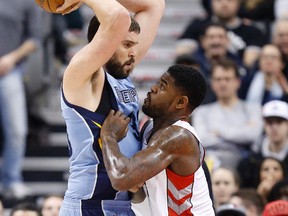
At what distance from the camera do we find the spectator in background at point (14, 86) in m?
9.98

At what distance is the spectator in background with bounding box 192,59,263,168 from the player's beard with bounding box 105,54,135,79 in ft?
12.8

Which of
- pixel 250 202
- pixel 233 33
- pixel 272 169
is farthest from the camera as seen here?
pixel 233 33

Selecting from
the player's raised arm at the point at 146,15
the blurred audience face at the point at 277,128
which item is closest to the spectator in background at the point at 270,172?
the blurred audience face at the point at 277,128

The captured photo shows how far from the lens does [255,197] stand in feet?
26.7

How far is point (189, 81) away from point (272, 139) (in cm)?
392

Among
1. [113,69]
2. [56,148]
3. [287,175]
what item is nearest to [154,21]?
[113,69]

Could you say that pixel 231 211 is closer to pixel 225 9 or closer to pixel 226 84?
pixel 226 84

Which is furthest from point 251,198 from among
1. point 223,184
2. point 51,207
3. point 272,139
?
point 51,207

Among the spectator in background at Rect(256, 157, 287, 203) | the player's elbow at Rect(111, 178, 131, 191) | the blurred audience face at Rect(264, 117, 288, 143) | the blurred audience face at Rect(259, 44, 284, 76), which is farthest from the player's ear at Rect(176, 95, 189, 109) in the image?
the blurred audience face at Rect(259, 44, 284, 76)

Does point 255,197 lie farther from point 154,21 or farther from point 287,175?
point 154,21

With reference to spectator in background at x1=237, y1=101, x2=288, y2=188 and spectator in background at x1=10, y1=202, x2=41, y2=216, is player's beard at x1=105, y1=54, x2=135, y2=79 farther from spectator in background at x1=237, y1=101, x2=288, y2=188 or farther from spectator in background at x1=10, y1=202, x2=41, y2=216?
spectator in background at x1=237, y1=101, x2=288, y2=188

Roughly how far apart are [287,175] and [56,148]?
3.14m

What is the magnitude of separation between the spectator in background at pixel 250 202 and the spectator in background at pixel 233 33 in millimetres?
2565

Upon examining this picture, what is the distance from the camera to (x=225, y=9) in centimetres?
1074
